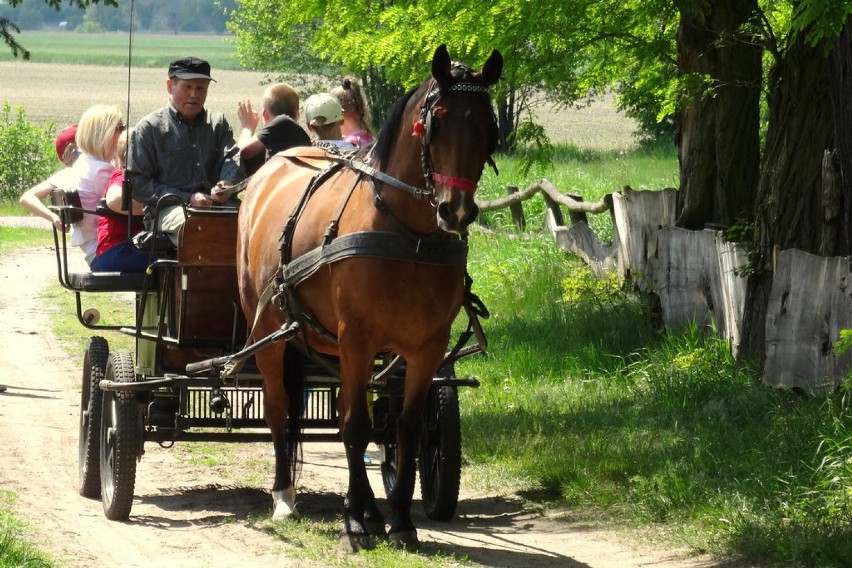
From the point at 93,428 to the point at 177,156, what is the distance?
163cm

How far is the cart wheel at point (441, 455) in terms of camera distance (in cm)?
701

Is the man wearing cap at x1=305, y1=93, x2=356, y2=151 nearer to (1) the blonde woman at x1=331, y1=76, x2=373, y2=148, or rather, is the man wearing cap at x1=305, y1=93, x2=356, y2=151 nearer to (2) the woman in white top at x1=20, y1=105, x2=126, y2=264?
(1) the blonde woman at x1=331, y1=76, x2=373, y2=148

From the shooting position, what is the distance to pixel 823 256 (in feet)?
25.6

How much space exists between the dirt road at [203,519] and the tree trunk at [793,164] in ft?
8.10

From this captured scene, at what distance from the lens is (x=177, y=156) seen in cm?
775

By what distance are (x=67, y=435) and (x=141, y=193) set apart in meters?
2.37

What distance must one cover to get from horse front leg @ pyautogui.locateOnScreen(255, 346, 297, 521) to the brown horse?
0.39m

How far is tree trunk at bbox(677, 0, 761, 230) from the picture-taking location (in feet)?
31.9

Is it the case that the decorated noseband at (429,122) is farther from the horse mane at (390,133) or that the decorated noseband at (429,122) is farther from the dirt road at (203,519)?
the dirt road at (203,519)

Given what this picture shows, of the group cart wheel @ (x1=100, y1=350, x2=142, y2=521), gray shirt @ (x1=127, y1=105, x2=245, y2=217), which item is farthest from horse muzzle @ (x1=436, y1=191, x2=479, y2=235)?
gray shirt @ (x1=127, y1=105, x2=245, y2=217)

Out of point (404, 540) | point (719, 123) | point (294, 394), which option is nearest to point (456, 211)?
point (404, 540)

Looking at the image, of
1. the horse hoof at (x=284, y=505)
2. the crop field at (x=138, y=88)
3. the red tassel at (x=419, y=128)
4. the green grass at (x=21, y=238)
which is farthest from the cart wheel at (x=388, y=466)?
the green grass at (x=21, y=238)

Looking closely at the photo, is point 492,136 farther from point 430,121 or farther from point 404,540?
point 404,540

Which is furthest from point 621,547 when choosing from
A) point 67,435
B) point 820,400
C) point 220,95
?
point 220,95
